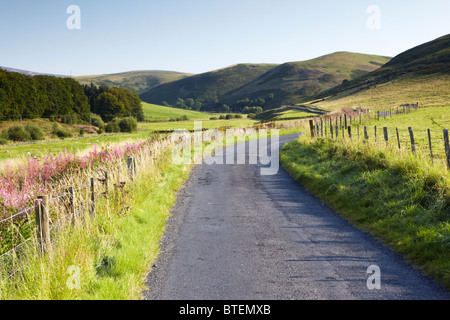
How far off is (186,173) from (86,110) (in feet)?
261

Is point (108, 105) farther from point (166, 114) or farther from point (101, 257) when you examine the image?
point (101, 257)

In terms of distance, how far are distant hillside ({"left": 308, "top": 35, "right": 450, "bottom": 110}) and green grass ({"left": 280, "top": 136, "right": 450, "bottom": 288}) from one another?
191 ft

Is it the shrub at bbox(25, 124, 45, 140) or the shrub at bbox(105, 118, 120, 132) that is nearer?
the shrub at bbox(25, 124, 45, 140)

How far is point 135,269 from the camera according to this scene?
6.32 meters

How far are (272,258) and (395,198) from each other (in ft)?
14.8

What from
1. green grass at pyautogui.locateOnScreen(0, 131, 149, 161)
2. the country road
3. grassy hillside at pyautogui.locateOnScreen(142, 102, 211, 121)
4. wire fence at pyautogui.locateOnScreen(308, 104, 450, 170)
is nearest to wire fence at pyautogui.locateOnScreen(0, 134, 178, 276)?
the country road

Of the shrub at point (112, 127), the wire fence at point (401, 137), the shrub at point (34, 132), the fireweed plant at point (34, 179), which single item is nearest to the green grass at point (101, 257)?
the fireweed plant at point (34, 179)

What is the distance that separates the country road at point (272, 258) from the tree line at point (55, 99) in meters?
60.7

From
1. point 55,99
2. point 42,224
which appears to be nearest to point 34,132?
point 55,99

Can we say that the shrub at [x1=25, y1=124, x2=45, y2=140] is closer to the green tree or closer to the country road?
the green tree

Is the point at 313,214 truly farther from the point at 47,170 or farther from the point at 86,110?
the point at 86,110

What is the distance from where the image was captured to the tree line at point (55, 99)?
206ft

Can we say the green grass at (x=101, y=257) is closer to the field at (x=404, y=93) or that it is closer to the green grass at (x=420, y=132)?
the green grass at (x=420, y=132)

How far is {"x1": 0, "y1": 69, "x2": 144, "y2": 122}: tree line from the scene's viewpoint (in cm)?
6281
